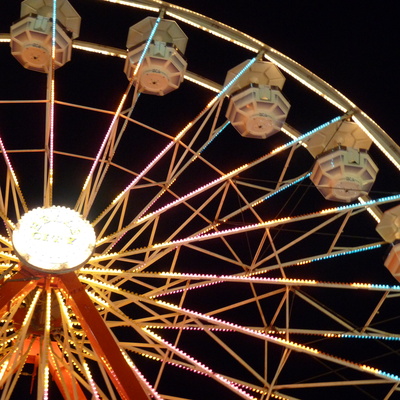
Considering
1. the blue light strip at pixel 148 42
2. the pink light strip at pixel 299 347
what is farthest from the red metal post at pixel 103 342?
the blue light strip at pixel 148 42

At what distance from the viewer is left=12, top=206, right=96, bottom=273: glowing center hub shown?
912cm

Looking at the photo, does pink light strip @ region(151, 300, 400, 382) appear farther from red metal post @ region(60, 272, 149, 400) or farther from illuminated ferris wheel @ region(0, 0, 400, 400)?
red metal post @ region(60, 272, 149, 400)

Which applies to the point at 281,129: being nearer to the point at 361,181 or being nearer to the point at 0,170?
the point at 361,181

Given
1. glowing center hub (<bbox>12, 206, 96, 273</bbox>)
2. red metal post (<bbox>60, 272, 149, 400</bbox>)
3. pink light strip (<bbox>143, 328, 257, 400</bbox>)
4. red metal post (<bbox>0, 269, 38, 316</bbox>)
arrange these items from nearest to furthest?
red metal post (<bbox>60, 272, 149, 400</bbox>), red metal post (<bbox>0, 269, 38, 316</bbox>), glowing center hub (<bbox>12, 206, 96, 273</bbox>), pink light strip (<bbox>143, 328, 257, 400</bbox>)

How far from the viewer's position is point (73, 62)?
17453mm

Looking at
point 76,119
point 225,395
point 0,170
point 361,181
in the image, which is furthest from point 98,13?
point 225,395

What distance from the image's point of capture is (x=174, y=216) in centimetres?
1856

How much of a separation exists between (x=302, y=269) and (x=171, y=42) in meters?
8.05

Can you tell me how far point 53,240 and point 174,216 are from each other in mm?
9372

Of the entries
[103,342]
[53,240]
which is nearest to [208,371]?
[103,342]

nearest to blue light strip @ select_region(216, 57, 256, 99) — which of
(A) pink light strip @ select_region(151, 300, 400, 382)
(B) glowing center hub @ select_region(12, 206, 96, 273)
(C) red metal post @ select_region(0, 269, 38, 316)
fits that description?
(B) glowing center hub @ select_region(12, 206, 96, 273)

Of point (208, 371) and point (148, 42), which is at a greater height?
point (148, 42)

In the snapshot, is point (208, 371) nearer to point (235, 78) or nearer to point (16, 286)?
point (16, 286)

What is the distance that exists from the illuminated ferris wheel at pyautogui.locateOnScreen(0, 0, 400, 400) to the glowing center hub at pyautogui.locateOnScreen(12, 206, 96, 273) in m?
0.02
